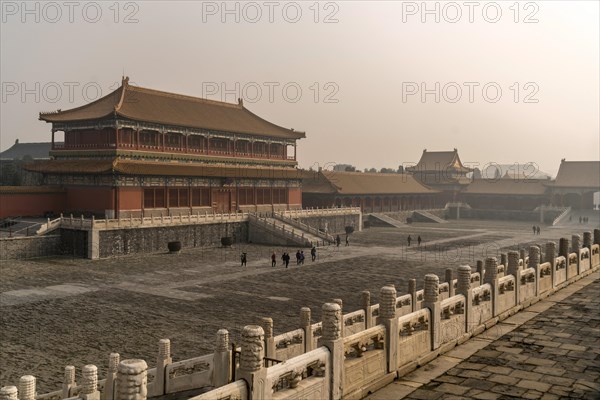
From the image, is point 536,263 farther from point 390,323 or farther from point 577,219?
point 577,219

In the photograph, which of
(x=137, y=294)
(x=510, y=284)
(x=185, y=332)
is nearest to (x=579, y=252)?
(x=510, y=284)

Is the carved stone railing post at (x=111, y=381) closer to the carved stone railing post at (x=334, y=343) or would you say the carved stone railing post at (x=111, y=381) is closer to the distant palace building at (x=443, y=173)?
the carved stone railing post at (x=334, y=343)

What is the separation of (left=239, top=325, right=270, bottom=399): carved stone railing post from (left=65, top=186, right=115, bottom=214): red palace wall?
33753 millimetres

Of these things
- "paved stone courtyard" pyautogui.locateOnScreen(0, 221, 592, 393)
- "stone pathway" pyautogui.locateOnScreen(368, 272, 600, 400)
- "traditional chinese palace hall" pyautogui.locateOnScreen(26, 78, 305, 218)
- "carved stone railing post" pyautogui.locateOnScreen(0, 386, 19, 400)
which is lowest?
"paved stone courtyard" pyautogui.locateOnScreen(0, 221, 592, 393)

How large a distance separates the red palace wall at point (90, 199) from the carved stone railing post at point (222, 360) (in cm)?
2979

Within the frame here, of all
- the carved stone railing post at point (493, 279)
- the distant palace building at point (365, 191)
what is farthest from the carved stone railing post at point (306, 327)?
the distant palace building at point (365, 191)

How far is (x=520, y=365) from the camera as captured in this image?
11617mm

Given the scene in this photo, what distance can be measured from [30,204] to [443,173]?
6212cm

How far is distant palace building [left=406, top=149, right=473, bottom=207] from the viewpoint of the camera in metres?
85.6

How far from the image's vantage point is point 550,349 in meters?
12.8

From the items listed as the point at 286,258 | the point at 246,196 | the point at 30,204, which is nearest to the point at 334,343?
the point at 286,258

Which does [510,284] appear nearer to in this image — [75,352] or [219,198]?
[75,352]

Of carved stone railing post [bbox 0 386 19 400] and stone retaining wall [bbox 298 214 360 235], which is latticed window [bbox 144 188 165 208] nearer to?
stone retaining wall [bbox 298 214 360 235]

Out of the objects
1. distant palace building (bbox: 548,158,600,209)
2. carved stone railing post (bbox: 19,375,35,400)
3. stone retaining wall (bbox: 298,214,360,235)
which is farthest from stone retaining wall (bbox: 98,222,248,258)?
distant palace building (bbox: 548,158,600,209)
